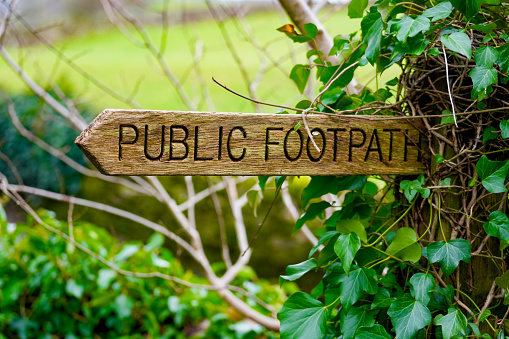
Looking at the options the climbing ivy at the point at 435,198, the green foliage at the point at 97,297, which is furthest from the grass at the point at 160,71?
the climbing ivy at the point at 435,198

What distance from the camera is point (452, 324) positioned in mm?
647

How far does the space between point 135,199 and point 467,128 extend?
8.19 feet

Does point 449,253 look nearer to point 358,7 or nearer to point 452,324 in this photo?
point 452,324

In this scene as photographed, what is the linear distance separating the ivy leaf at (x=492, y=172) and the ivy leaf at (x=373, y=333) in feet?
0.85

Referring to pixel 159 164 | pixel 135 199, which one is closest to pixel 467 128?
pixel 159 164

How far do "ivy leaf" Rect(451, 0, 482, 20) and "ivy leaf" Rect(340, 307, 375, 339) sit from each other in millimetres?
461

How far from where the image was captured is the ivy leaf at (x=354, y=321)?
71 centimetres

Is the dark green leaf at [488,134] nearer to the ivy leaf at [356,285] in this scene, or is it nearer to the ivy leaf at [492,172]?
the ivy leaf at [492,172]

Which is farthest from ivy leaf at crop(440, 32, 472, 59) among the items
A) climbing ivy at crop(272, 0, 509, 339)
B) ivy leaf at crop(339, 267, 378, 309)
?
ivy leaf at crop(339, 267, 378, 309)

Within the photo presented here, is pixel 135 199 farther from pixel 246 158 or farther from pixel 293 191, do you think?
pixel 246 158

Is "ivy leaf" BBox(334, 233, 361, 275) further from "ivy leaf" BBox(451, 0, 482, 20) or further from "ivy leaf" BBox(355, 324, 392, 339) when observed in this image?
"ivy leaf" BBox(451, 0, 482, 20)

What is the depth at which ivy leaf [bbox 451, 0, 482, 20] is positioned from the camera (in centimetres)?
64

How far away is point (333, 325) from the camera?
819 mm

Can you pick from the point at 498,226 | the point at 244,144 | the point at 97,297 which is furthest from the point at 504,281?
the point at 97,297
